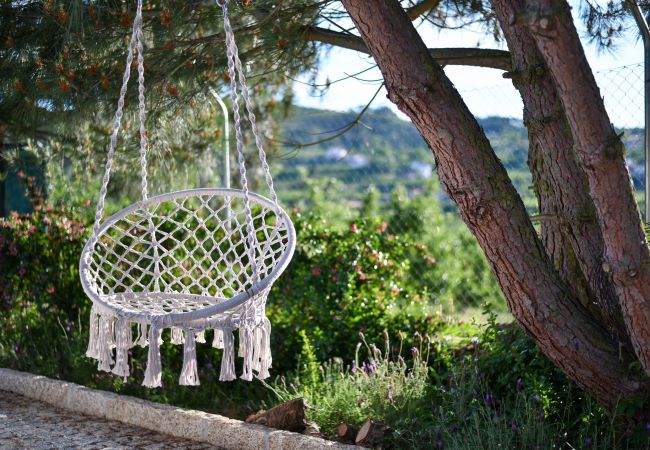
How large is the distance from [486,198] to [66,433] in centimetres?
220

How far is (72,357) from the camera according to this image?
4.54m

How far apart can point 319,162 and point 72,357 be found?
7300 millimetres

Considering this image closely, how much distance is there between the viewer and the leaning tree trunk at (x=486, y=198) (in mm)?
2727

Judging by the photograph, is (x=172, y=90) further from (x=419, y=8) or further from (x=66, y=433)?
(x=66, y=433)

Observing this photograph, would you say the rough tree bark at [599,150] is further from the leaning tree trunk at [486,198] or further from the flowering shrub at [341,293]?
the flowering shrub at [341,293]

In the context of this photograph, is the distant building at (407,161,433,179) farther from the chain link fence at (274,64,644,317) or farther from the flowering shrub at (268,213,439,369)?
the flowering shrub at (268,213,439,369)

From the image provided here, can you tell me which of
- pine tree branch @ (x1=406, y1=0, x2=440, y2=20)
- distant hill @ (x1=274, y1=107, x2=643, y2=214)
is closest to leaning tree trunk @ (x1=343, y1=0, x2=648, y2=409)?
distant hill @ (x1=274, y1=107, x2=643, y2=214)

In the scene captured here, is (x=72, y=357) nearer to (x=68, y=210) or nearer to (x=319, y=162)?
(x=68, y=210)

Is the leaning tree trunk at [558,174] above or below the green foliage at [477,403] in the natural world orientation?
above

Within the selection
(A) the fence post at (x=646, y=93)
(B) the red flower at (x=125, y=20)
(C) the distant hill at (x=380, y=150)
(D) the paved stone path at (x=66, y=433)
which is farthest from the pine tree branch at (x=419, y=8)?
(D) the paved stone path at (x=66, y=433)

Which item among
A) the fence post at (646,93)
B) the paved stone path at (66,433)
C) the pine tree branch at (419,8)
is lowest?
the paved stone path at (66,433)

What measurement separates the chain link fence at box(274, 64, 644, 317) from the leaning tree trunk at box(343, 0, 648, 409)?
1199mm

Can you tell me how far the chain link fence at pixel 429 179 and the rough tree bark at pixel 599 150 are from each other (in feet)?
5.27

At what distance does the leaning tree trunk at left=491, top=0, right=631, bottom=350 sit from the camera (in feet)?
9.30
